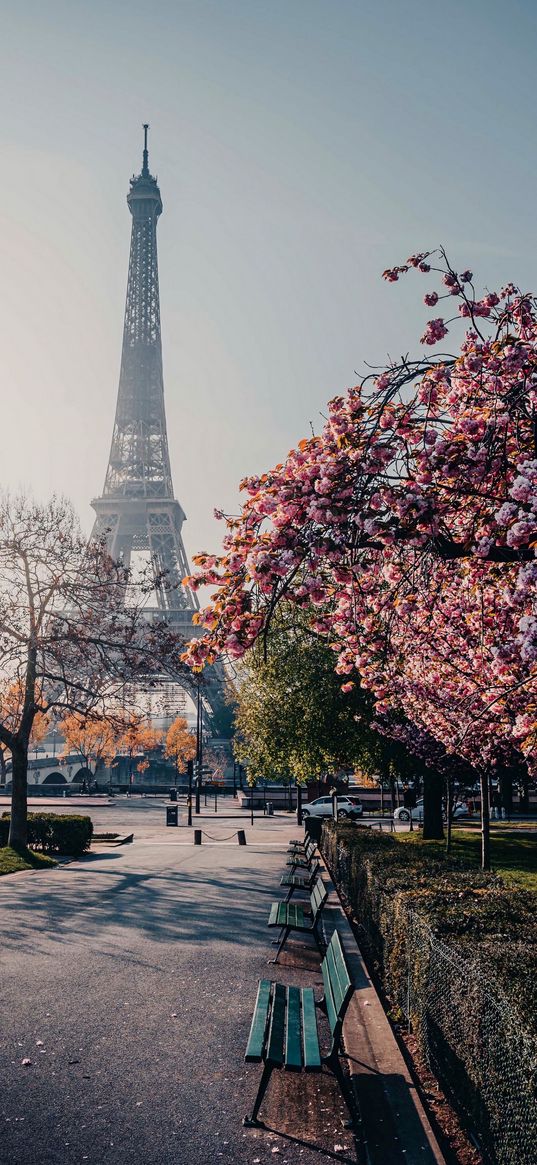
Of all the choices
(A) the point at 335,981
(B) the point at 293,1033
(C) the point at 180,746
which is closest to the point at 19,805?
(A) the point at 335,981

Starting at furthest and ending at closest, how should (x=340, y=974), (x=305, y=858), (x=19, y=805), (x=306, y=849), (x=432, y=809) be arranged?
(x=432, y=809)
(x=19, y=805)
(x=306, y=849)
(x=305, y=858)
(x=340, y=974)

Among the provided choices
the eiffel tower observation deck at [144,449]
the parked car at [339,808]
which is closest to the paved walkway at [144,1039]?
the parked car at [339,808]

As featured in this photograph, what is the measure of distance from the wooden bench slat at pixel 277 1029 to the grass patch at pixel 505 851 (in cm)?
1205

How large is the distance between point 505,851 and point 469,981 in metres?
24.3

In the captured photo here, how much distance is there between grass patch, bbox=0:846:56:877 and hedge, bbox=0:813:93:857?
4.32 ft

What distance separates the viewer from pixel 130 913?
13.6 m

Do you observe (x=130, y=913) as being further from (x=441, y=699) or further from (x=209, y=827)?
(x=209, y=827)

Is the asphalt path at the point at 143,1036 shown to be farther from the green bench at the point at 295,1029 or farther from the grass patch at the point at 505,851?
the grass patch at the point at 505,851

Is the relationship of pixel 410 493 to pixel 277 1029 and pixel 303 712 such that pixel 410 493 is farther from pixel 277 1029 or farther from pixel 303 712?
pixel 303 712

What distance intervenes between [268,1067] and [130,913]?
8.71 metres

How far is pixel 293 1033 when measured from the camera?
20.1 ft

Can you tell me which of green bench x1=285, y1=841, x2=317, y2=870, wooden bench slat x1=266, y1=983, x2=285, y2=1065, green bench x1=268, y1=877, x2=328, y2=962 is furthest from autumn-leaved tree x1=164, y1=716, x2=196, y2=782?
wooden bench slat x1=266, y1=983, x2=285, y2=1065

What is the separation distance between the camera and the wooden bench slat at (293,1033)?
5.49 m

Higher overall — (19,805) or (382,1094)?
(19,805)
